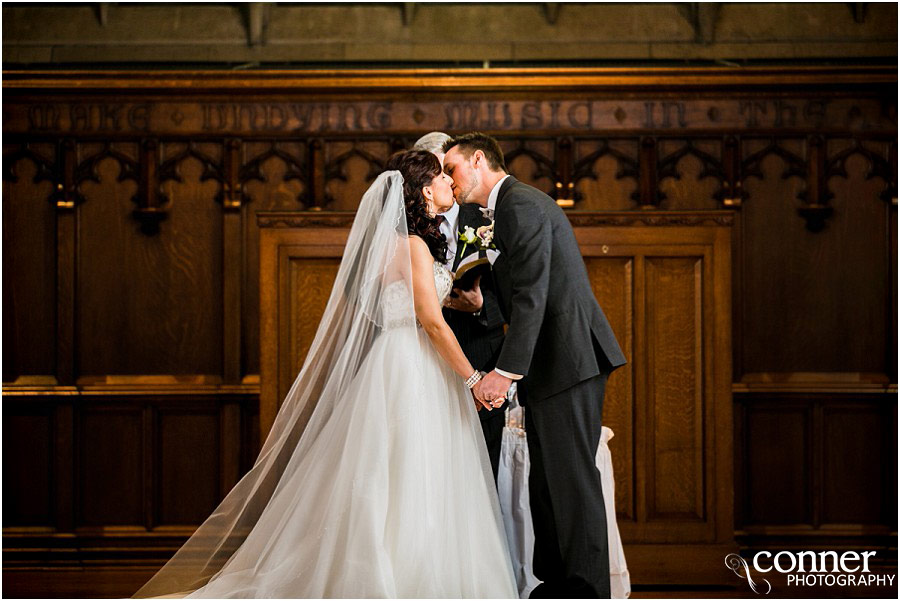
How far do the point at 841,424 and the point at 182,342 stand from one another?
3970 mm

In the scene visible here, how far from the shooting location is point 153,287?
5293 millimetres

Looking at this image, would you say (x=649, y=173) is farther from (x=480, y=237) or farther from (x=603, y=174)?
(x=480, y=237)

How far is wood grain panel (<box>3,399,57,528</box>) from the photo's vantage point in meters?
5.19

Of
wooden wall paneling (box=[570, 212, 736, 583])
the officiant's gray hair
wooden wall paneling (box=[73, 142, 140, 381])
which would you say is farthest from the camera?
wooden wall paneling (box=[73, 142, 140, 381])

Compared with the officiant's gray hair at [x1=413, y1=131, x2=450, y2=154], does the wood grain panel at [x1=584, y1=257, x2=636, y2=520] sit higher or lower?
lower

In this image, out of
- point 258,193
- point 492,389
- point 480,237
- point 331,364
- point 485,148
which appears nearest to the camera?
point 492,389

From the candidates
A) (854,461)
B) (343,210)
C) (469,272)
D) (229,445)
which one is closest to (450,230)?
(469,272)

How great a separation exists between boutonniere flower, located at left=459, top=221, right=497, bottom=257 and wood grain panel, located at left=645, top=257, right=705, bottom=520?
117cm

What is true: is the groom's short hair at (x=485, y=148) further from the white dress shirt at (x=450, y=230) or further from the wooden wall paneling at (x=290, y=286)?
the wooden wall paneling at (x=290, y=286)

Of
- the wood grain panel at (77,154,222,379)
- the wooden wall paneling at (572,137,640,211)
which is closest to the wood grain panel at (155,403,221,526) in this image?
the wood grain panel at (77,154,222,379)

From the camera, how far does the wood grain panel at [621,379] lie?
183 inches

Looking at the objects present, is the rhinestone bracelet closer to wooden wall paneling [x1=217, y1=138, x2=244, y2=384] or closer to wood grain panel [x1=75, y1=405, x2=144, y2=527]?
wooden wall paneling [x1=217, y1=138, x2=244, y2=384]

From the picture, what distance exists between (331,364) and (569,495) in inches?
41.6

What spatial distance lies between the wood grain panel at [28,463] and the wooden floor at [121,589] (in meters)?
0.36
